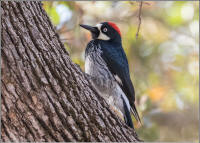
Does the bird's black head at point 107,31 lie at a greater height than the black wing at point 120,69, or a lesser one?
greater

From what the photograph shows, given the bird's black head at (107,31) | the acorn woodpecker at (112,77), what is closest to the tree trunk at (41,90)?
the acorn woodpecker at (112,77)

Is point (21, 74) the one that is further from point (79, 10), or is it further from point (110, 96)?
point (79, 10)

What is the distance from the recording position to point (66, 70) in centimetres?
256

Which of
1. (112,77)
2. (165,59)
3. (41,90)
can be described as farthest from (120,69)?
(165,59)

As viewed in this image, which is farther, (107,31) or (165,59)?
(165,59)

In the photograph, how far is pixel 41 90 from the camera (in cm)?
232

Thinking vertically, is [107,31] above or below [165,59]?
above

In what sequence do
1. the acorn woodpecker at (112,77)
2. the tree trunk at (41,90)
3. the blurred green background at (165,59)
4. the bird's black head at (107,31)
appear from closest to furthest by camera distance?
the tree trunk at (41,90) < the acorn woodpecker at (112,77) < the bird's black head at (107,31) < the blurred green background at (165,59)

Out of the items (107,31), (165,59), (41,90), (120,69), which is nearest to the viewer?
(41,90)

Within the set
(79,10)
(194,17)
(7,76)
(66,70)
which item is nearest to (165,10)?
(194,17)

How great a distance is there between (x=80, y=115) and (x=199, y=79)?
16.5 feet

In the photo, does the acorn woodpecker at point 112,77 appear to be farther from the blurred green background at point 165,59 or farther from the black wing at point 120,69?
the blurred green background at point 165,59

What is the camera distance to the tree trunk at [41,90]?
2.21 m

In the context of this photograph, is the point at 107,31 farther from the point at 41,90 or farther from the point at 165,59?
the point at 165,59
